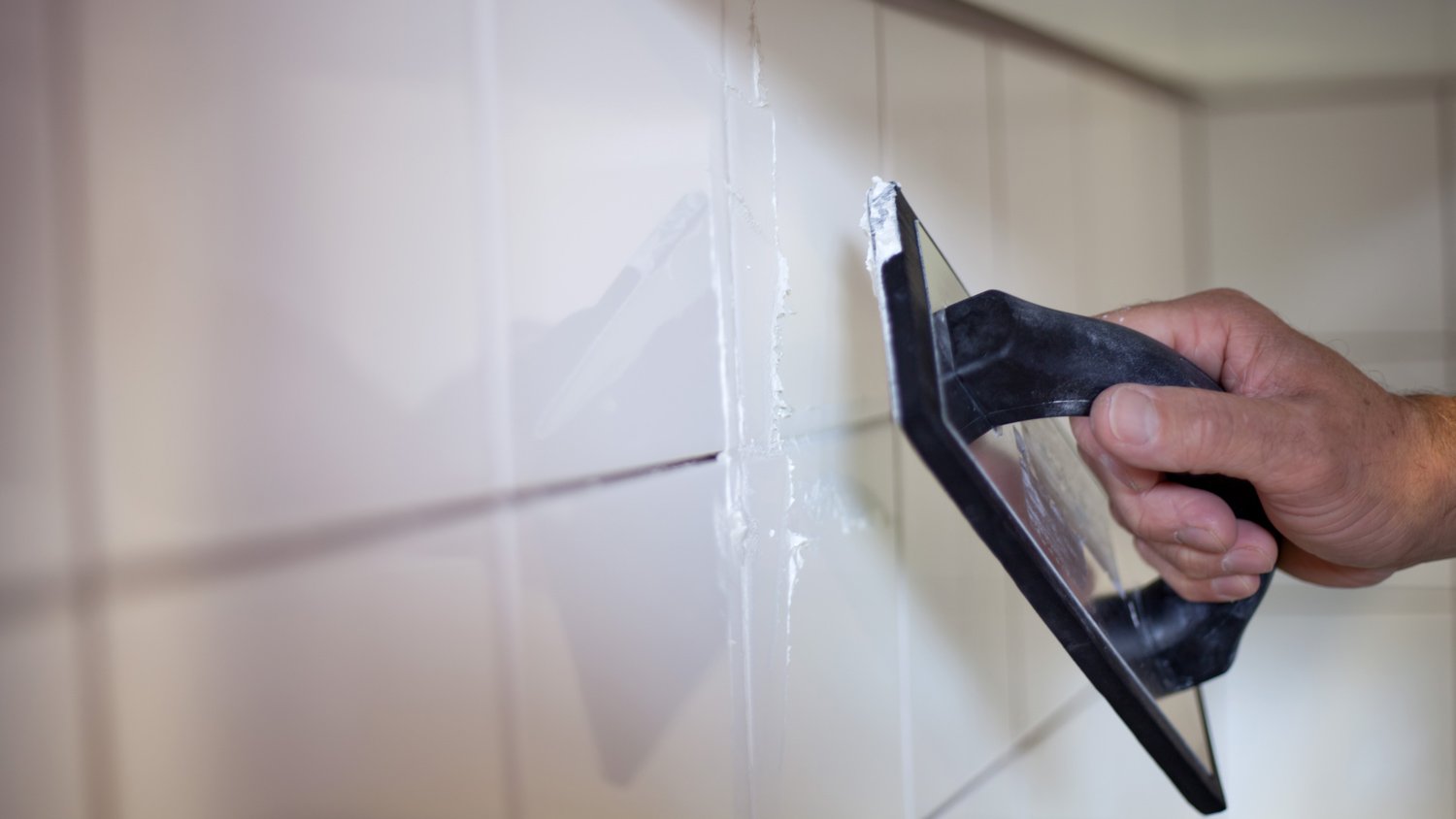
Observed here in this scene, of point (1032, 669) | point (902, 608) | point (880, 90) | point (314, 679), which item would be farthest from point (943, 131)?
point (314, 679)

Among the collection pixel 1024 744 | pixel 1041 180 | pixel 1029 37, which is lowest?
pixel 1024 744

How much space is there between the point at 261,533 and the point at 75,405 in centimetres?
6

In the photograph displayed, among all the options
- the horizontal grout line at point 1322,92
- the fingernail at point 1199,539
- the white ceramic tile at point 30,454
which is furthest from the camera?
the horizontal grout line at point 1322,92

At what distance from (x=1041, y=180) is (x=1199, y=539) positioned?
353mm

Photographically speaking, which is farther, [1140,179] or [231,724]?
[1140,179]

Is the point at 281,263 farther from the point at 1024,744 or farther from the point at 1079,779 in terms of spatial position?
the point at 1079,779

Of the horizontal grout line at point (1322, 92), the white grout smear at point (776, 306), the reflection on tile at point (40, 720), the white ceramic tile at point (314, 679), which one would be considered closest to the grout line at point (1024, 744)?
the white grout smear at point (776, 306)

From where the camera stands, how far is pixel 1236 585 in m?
0.59

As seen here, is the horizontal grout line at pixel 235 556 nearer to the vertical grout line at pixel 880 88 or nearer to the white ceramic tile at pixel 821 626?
the white ceramic tile at pixel 821 626

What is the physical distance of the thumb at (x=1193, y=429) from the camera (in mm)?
417

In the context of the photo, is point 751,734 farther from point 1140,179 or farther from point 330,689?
point 1140,179

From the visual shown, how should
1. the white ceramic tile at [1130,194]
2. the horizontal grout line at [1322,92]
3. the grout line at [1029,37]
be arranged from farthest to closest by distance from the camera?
the horizontal grout line at [1322,92], the white ceramic tile at [1130,194], the grout line at [1029,37]

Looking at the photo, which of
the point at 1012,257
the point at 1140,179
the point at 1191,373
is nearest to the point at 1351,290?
the point at 1140,179

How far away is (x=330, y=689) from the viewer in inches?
11.7
